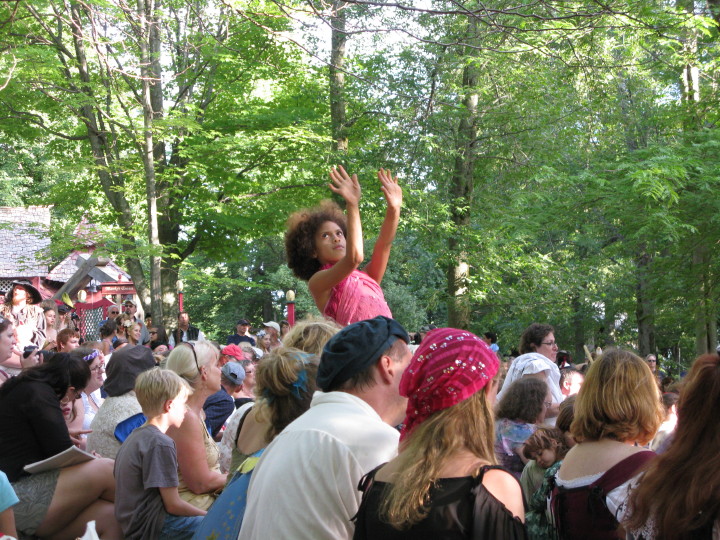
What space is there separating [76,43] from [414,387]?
15.6 m

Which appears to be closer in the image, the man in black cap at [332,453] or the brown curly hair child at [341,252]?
the man in black cap at [332,453]

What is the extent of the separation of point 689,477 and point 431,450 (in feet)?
2.29

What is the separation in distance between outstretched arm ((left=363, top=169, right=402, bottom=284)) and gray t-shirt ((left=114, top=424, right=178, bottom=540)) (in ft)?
4.80

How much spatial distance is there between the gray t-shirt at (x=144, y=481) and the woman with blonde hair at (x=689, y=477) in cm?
254

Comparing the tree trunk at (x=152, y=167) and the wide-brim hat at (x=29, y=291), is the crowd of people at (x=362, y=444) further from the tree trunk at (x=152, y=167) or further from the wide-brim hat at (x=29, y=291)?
the tree trunk at (x=152, y=167)

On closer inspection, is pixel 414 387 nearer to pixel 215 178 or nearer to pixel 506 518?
pixel 506 518

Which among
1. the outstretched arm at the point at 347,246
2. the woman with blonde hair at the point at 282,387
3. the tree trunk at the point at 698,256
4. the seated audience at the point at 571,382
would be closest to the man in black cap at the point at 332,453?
the woman with blonde hair at the point at 282,387

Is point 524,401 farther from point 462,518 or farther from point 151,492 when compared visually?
point 462,518

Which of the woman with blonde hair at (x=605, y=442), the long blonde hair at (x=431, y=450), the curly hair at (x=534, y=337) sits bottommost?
the curly hair at (x=534, y=337)

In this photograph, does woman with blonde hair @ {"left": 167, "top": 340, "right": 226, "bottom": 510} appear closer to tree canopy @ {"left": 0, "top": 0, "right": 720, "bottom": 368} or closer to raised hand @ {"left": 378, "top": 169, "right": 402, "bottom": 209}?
raised hand @ {"left": 378, "top": 169, "right": 402, "bottom": 209}

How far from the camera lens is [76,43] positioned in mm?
15641

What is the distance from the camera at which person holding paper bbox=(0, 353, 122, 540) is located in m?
4.23

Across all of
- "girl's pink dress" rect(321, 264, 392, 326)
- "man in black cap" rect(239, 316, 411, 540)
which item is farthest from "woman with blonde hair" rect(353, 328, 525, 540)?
"girl's pink dress" rect(321, 264, 392, 326)

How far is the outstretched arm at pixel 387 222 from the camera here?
3.57 metres
